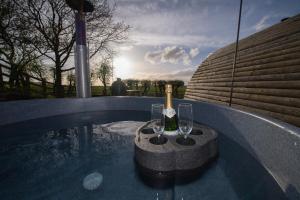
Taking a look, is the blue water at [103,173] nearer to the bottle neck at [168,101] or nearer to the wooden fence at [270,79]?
the bottle neck at [168,101]

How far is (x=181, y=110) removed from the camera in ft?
7.45

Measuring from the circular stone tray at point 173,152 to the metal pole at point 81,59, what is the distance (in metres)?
6.04

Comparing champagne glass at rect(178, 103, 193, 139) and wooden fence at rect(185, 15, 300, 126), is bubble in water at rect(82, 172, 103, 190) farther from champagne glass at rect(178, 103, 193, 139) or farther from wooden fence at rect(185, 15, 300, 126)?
wooden fence at rect(185, 15, 300, 126)

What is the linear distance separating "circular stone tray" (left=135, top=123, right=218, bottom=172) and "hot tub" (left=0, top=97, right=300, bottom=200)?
223 mm

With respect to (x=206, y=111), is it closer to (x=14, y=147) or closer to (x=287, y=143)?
(x=287, y=143)

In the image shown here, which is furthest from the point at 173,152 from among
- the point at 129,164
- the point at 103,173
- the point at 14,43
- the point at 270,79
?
the point at 14,43

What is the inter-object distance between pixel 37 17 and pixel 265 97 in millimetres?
14960

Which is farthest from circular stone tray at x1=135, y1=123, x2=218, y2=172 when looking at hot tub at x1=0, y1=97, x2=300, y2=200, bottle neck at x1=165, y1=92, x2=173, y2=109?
bottle neck at x1=165, y1=92, x2=173, y2=109

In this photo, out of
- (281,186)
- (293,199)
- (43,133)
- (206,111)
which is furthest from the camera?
(206,111)

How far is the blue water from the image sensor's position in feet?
6.92

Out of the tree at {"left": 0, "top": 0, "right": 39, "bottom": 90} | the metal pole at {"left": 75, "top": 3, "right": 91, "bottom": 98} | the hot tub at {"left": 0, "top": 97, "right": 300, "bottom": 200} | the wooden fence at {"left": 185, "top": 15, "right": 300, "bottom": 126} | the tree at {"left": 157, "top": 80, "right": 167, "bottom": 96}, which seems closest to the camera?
the hot tub at {"left": 0, "top": 97, "right": 300, "bottom": 200}

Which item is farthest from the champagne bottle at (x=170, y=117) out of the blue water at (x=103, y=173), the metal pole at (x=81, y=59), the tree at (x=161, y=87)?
the tree at (x=161, y=87)

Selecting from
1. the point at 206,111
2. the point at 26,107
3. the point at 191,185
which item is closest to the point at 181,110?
the point at 191,185

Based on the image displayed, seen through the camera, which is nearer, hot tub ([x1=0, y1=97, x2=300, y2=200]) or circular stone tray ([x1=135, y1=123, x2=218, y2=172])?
hot tub ([x1=0, y1=97, x2=300, y2=200])
